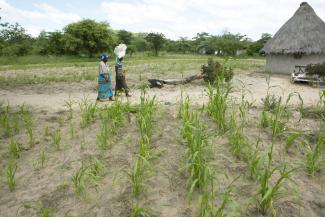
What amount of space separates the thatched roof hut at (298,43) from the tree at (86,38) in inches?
753

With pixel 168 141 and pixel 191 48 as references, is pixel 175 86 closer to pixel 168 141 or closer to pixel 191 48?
pixel 168 141

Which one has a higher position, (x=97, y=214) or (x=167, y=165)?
(x=167, y=165)

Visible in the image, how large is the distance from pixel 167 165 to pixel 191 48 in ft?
160

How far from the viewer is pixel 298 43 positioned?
14.3 m

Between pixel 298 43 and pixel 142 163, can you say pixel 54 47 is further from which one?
pixel 142 163

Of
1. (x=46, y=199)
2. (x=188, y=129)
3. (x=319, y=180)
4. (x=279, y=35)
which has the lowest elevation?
(x=46, y=199)

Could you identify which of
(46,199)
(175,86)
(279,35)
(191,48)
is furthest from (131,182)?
(191,48)

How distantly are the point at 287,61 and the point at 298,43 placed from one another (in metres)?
1.11

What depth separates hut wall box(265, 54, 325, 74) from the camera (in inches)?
560

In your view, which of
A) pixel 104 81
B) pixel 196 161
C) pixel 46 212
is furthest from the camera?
pixel 104 81

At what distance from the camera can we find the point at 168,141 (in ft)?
11.6

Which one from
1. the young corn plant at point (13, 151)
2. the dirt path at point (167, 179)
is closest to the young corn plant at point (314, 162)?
the dirt path at point (167, 179)

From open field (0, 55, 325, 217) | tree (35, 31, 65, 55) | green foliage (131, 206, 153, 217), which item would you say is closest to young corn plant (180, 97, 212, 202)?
open field (0, 55, 325, 217)

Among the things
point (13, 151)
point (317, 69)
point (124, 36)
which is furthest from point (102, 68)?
point (124, 36)
